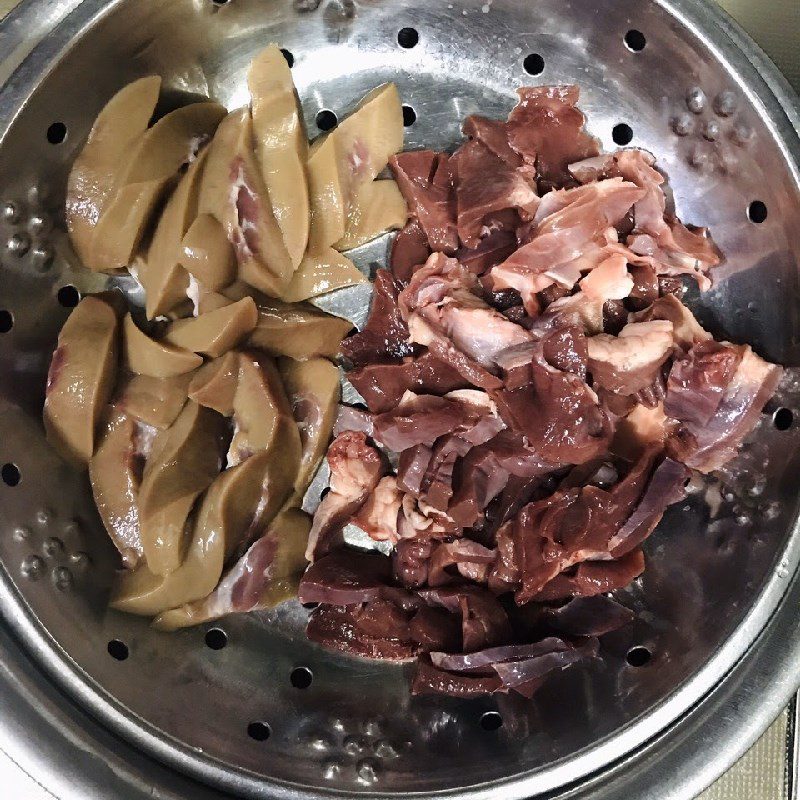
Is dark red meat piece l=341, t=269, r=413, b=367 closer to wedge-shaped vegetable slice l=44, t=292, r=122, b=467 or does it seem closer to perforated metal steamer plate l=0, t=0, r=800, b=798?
wedge-shaped vegetable slice l=44, t=292, r=122, b=467

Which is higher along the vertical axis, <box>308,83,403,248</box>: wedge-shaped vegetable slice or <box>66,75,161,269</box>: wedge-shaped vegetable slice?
<box>66,75,161,269</box>: wedge-shaped vegetable slice

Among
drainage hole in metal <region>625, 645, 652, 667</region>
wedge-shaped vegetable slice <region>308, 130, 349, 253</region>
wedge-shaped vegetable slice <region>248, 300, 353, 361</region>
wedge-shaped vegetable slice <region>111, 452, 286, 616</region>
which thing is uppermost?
wedge-shaped vegetable slice <region>308, 130, 349, 253</region>

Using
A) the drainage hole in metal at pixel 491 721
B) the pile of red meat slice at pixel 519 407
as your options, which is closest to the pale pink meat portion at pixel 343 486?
the pile of red meat slice at pixel 519 407

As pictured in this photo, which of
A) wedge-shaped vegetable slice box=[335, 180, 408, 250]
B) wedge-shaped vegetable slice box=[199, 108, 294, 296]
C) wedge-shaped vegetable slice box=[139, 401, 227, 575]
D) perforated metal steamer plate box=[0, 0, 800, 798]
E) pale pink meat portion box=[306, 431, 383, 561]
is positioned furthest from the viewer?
wedge-shaped vegetable slice box=[335, 180, 408, 250]

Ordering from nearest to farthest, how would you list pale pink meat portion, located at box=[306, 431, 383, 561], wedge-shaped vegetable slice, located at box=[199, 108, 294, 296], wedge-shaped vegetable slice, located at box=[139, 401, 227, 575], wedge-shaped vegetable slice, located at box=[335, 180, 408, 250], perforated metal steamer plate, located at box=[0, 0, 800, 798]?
perforated metal steamer plate, located at box=[0, 0, 800, 798]
wedge-shaped vegetable slice, located at box=[139, 401, 227, 575]
wedge-shaped vegetable slice, located at box=[199, 108, 294, 296]
pale pink meat portion, located at box=[306, 431, 383, 561]
wedge-shaped vegetable slice, located at box=[335, 180, 408, 250]

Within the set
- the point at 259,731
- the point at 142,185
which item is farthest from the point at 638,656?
the point at 142,185

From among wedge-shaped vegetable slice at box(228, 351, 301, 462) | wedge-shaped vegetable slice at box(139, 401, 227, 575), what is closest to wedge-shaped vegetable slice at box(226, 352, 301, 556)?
wedge-shaped vegetable slice at box(228, 351, 301, 462)
